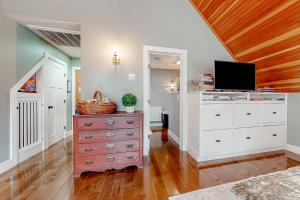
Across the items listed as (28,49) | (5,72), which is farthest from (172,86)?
(5,72)

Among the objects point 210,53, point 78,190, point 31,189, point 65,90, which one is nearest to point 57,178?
point 31,189

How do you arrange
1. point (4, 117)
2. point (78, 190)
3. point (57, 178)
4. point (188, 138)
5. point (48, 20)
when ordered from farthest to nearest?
point (188, 138), point (48, 20), point (4, 117), point (57, 178), point (78, 190)

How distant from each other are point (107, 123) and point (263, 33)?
118 inches

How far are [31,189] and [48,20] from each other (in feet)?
8.12

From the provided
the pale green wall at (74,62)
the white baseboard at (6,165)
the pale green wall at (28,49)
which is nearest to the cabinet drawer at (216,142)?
the white baseboard at (6,165)

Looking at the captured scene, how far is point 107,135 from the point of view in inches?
86.4

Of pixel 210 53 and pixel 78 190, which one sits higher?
pixel 210 53

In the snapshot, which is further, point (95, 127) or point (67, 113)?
point (67, 113)

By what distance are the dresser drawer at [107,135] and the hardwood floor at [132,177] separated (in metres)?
0.51

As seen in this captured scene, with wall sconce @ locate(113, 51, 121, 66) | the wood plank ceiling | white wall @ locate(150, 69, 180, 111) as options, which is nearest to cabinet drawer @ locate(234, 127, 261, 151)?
the wood plank ceiling

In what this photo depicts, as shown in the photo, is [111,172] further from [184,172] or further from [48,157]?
[48,157]

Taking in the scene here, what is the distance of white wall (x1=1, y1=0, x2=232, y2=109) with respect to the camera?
249 cm

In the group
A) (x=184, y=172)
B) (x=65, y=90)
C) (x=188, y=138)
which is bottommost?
(x=184, y=172)

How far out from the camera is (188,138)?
305 cm
